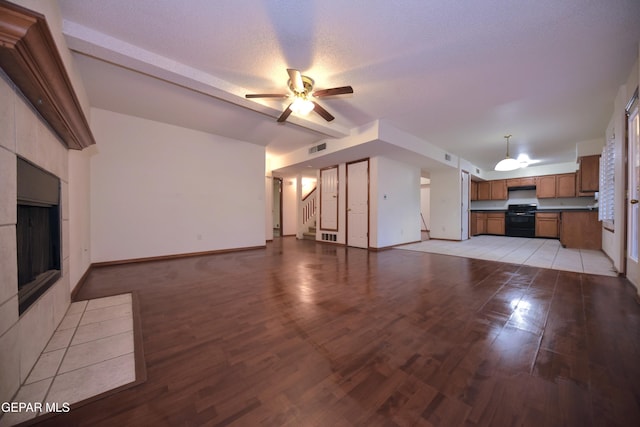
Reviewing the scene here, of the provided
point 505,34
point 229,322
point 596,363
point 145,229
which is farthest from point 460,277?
point 145,229

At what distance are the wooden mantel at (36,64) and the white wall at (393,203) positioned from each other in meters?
4.98

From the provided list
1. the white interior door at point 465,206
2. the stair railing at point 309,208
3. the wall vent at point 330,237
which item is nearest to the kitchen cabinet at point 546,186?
the white interior door at point 465,206

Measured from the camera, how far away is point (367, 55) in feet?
8.20

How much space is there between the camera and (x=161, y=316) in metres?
2.03

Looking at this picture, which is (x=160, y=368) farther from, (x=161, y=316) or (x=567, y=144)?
(x=567, y=144)

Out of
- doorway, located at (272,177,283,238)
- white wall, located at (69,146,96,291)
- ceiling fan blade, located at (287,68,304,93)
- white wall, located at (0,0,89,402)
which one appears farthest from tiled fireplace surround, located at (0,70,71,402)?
doorway, located at (272,177,283,238)

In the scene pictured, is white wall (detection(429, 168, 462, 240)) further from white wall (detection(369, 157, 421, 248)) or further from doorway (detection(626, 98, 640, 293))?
doorway (detection(626, 98, 640, 293))

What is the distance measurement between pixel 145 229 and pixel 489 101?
623 centimetres

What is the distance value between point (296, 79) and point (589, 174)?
272 inches

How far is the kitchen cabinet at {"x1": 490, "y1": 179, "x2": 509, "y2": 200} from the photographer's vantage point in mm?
8747

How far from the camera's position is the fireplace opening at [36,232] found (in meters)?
1.39

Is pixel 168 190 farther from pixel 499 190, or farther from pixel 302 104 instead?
pixel 499 190

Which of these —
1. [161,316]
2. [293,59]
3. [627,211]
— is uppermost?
[293,59]

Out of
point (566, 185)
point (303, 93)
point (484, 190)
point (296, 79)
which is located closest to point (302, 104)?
point (303, 93)
